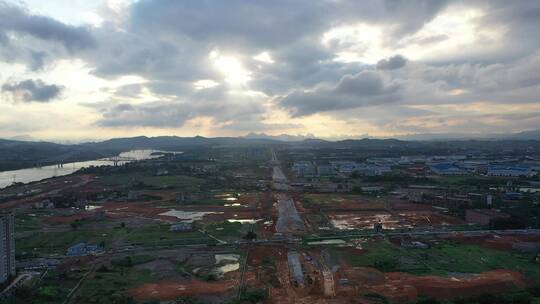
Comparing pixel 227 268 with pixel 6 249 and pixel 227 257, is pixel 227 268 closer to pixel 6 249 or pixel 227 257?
pixel 227 257

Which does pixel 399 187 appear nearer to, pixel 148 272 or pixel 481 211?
pixel 481 211

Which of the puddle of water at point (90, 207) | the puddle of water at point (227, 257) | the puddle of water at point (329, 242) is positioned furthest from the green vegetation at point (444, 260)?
the puddle of water at point (90, 207)

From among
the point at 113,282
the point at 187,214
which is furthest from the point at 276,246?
the point at 187,214

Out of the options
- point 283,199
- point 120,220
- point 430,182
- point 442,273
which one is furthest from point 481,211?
point 120,220

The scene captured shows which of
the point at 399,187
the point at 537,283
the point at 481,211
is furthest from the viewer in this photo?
the point at 399,187

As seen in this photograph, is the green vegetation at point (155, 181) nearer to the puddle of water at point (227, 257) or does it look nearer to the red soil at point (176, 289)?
the puddle of water at point (227, 257)

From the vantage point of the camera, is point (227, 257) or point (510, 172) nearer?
point (227, 257)

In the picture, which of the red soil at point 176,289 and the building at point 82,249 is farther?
the building at point 82,249
